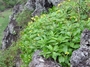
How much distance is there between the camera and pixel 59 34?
19.7ft

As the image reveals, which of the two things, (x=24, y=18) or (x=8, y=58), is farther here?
(x=24, y=18)

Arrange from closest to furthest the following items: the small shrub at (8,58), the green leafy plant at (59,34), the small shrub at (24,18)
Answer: the green leafy plant at (59,34)
the small shrub at (8,58)
the small shrub at (24,18)

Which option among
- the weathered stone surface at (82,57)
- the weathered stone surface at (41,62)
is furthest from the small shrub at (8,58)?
the weathered stone surface at (82,57)

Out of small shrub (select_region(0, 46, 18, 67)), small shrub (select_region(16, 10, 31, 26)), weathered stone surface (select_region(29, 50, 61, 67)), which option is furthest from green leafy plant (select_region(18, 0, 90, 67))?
small shrub (select_region(16, 10, 31, 26))

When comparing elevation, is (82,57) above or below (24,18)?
above

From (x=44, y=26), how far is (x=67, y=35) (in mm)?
1092

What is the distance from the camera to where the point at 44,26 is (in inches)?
262

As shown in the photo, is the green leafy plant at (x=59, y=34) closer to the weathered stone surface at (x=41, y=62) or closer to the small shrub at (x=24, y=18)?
the weathered stone surface at (x=41, y=62)

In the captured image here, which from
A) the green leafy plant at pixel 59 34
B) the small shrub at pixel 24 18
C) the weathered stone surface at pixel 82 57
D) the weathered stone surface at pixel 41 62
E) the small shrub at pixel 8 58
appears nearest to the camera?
the weathered stone surface at pixel 82 57

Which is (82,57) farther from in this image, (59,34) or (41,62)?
(59,34)

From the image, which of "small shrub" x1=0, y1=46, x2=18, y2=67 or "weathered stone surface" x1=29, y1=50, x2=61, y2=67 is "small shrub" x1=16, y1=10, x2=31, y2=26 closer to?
"small shrub" x1=0, y1=46, x2=18, y2=67

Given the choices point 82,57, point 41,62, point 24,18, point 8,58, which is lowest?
point 8,58

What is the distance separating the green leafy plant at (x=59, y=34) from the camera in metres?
5.52

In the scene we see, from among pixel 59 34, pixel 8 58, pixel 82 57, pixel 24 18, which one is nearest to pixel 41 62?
pixel 59 34
